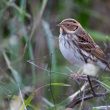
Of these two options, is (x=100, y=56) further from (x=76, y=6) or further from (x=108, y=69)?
(x=76, y=6)

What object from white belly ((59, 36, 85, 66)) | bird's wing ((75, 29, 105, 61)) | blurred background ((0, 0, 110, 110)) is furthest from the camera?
bird's wing ((75, 29, 105, 61))

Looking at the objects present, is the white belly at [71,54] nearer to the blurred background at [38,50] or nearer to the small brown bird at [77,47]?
the small brown bird at [77,47]

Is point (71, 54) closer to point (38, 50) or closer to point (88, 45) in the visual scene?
point (88, 45)

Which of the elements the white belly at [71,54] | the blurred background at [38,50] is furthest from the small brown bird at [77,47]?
the blurred background at [38,50]

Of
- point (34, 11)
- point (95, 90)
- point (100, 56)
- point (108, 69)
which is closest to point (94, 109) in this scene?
point (95, 90)

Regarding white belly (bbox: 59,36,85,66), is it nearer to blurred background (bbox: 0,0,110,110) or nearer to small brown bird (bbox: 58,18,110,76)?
small brown bird (bbox: 58,18,110,76)

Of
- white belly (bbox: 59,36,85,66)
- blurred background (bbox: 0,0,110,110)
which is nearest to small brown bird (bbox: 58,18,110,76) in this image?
white belly (bbox: 59,36,85,66)
